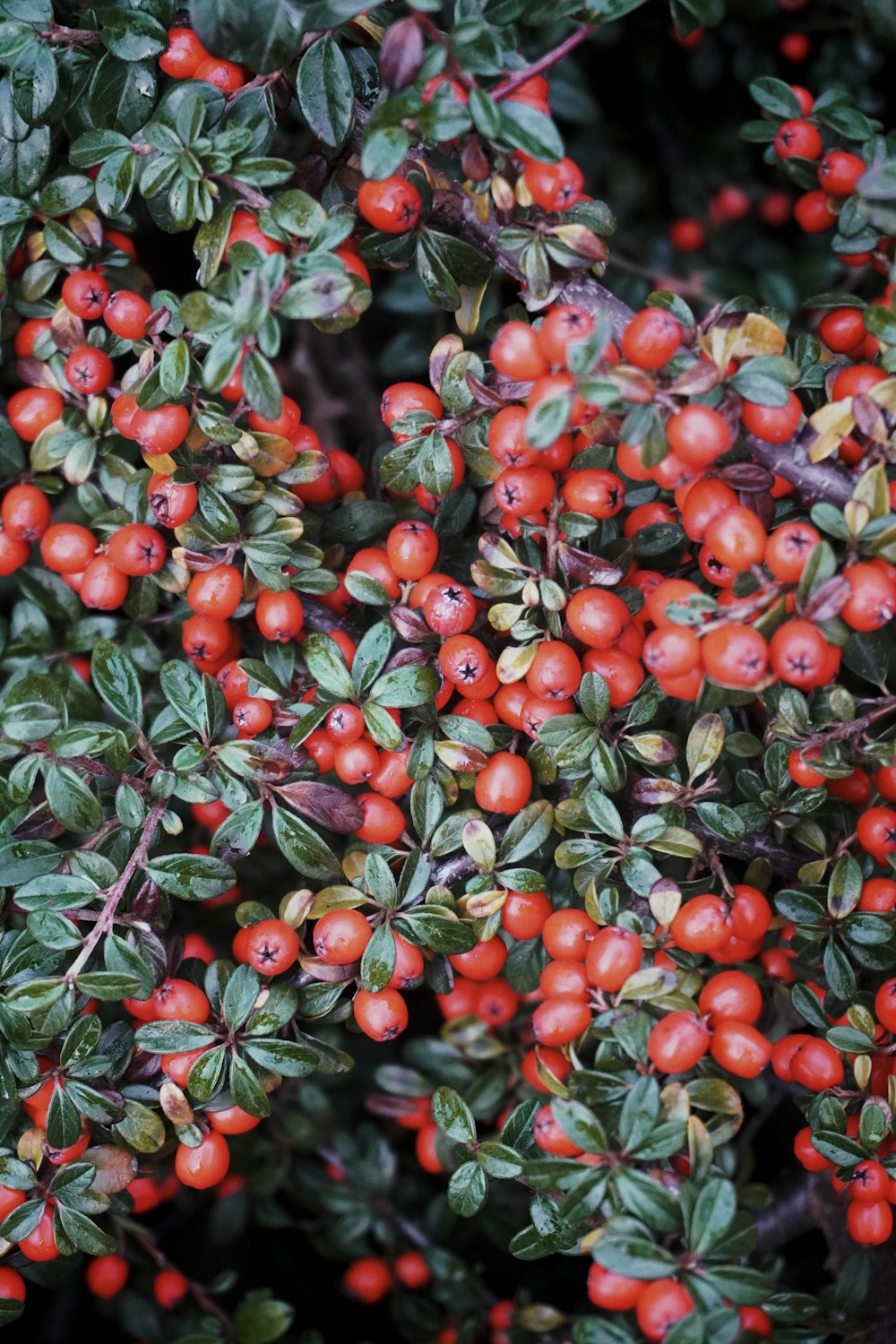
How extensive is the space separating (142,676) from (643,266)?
6.18 ft

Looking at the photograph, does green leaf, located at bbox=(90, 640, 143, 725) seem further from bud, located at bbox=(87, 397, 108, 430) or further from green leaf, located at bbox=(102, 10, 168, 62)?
green leaf, located at bbox=(102, 10, 168, 62)

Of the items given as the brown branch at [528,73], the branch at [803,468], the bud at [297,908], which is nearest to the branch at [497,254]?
the brown branch at [528,73]

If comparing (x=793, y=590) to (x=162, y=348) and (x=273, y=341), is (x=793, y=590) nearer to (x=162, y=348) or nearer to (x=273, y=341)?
(x=273, y=341)

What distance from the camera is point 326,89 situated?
1589 millimetres

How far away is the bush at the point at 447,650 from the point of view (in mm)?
1434

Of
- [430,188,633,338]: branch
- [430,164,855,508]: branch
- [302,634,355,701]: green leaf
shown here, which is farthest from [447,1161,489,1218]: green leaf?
[430,188,633,338]: branch

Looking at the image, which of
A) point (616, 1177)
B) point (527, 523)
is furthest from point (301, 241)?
point (616, 1177)

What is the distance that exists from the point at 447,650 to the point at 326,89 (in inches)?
33.0

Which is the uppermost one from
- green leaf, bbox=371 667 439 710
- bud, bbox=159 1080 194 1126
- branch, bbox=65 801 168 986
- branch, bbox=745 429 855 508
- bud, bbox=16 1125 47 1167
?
branch, bbox=745 429 855 508

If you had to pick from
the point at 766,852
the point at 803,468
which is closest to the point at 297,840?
the point at 766,852

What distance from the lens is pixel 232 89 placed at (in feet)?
5.47

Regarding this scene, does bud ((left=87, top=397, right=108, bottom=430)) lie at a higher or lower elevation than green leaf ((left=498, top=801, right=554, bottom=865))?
higher

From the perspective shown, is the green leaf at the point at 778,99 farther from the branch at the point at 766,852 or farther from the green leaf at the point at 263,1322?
the green leaf at the point at 263,1322

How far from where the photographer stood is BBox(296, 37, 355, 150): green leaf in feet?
5.20
